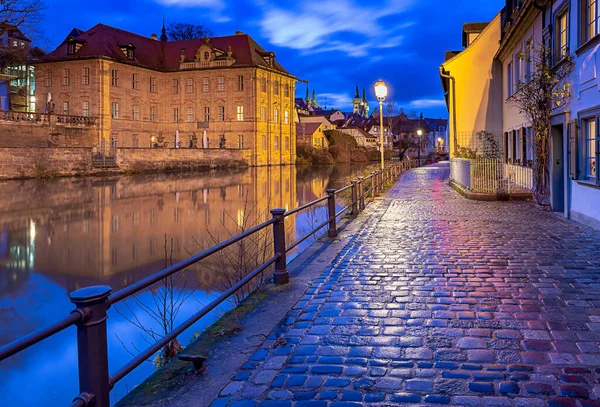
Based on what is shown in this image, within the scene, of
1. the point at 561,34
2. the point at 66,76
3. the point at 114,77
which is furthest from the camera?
the point at 66,76

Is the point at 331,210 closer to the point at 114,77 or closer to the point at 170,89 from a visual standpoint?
the point at 114,77

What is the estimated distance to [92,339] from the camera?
3090 mm

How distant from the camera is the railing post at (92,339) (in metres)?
3.03

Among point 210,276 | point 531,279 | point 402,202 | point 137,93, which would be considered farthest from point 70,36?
point 531,279

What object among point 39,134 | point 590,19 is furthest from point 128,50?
point 590,19

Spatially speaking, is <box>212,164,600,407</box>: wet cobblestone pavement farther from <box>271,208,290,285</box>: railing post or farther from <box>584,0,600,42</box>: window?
<box>584,0,600,42</box>: window

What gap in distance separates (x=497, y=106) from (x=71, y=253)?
20037 mm

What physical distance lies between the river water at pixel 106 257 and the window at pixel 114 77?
3565cm

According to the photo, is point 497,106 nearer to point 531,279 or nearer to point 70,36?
point 531,279

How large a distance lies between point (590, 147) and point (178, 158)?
1770 inches

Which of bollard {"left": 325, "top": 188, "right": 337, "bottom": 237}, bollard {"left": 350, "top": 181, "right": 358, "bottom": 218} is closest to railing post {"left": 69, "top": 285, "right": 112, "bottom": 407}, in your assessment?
bollard {"left": 325, "top": 188, "right": 337, "bottom": 237}

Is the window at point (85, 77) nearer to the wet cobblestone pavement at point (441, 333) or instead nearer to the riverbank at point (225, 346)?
the wet cobblestone pavement at point (441, 333)

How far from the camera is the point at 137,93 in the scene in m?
66.5

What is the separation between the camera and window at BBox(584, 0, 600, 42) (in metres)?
10.9
